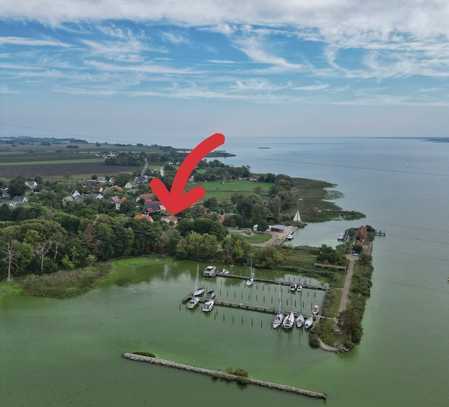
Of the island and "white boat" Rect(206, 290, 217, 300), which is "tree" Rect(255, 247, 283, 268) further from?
"white boat" Rect(206, 290, 217, 300)

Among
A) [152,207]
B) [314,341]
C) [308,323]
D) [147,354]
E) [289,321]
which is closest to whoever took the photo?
[147,354]

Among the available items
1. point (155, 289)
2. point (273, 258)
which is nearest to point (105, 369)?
point (155, 289)

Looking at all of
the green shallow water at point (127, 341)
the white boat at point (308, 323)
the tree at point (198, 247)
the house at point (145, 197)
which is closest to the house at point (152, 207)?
the house at point (145, 197)

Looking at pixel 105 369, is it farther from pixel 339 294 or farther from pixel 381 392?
pixel 339 294

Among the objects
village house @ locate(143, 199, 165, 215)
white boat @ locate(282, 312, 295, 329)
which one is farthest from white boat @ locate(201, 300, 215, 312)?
village house @ locate(143, 199, 165, 215)

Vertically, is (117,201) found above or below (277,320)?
above

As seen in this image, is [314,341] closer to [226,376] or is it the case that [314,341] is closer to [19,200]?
[226,376]

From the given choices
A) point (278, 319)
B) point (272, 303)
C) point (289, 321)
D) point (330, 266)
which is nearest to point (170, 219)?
A: point (330, 266)
